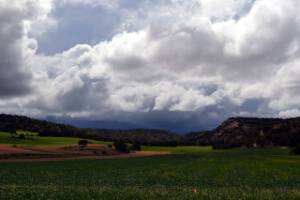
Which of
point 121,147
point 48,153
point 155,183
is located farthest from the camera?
point 121,147

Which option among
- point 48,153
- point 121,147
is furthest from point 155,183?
point 121,147

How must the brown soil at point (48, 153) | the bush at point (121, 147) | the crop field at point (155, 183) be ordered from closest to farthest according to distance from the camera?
the crop field at point (155, 183), the brown soil at point (48, 153), the bush at point (121, 147)

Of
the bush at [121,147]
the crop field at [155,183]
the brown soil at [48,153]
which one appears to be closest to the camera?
the crop field at [155,183]

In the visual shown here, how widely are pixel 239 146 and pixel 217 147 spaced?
702 inches

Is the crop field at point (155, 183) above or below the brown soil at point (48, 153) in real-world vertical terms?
above

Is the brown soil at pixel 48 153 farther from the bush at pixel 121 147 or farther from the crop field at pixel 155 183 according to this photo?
the crop field at pixel 155 183

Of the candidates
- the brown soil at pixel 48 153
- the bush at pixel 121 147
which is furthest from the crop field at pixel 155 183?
the bush at pixel 121 147

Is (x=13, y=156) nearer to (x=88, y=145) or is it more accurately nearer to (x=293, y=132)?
(x=88, y=145)

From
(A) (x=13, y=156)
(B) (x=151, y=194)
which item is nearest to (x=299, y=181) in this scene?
(B) (x=151, y=194)

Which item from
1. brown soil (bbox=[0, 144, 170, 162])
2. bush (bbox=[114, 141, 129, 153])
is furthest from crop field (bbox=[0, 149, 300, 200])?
bush (bbox=[114, 141, 129, 153])

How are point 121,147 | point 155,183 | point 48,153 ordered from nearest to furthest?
point 155,183
point 48,153
point 121,147

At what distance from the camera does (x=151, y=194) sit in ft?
45.7

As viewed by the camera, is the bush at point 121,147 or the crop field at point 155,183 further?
the bush at point 121,147

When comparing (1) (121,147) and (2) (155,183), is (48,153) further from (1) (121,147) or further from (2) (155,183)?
(2) (155,183)
